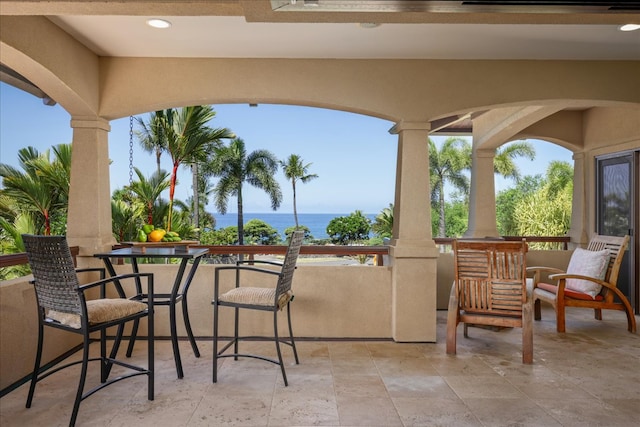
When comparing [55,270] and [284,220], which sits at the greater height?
[284,220]

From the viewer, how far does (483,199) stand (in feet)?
22.7

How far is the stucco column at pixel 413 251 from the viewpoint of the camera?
4.27 m

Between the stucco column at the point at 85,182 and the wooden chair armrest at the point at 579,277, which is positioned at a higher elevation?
the stucco column at the point at 85,182

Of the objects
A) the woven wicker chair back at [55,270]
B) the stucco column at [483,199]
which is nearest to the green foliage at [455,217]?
the stucco column at [483,199]

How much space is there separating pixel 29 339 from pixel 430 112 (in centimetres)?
Result: 376

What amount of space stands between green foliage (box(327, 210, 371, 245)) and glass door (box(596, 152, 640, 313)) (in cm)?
1382

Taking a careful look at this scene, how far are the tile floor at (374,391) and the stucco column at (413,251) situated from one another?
0.72 feet

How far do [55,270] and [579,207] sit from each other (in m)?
6.73

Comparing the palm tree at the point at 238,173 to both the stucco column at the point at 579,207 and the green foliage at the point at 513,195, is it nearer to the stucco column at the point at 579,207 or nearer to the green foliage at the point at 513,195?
the green foliage at the point at 513,195

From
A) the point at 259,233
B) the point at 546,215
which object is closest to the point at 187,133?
the point at 546,215

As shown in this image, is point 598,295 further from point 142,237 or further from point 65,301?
point 65,301

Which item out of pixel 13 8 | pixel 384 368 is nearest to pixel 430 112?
pixel 384 368

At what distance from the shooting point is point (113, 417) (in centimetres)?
267

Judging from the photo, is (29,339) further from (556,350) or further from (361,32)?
(556,350)
